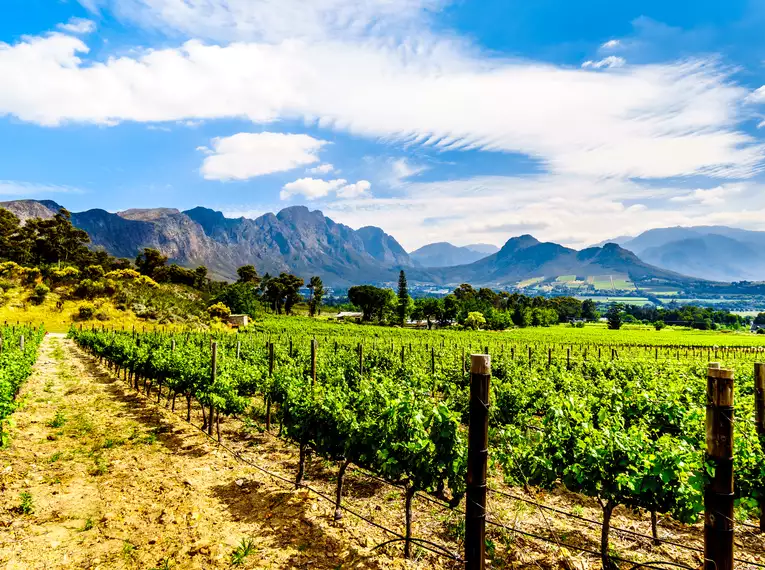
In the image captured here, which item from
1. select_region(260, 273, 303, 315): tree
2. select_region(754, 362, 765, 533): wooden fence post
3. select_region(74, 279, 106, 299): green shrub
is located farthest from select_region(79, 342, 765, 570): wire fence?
select_region(260, 273, 303, 315): tree

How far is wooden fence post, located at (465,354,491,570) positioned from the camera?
4.68 m

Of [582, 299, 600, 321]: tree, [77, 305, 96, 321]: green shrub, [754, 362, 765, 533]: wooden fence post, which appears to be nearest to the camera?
[754, 362, 765, 533]: wooden fence post

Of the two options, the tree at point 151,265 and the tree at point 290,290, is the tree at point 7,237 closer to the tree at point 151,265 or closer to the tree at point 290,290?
the tree at point 151,265

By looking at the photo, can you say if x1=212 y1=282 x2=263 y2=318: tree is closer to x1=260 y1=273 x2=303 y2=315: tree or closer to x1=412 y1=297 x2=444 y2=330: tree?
x1=260 y1=273 x2=303 y2=315: tree

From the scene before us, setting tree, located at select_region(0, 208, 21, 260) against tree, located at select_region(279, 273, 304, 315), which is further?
tree, located at select_region(279, 273, 304, 315)

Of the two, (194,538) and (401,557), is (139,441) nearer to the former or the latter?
(194,538)

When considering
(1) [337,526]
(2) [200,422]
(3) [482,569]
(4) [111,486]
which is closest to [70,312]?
(2) [200,422]

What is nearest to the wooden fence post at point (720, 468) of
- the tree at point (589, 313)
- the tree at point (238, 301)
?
the tree at point (238, 301)

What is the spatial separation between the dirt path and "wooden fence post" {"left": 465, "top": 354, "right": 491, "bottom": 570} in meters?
2.42

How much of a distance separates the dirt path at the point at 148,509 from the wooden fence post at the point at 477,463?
242cm

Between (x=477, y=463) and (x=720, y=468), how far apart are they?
222 centimetres

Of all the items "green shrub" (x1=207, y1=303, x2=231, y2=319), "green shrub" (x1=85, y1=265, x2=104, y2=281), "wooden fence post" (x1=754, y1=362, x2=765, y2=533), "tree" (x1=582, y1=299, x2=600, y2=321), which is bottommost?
"tree" (x1=582, y1=299, x2=600, y2=321)

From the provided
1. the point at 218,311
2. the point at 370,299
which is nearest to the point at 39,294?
the point at 218,311

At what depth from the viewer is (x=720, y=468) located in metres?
3.80
